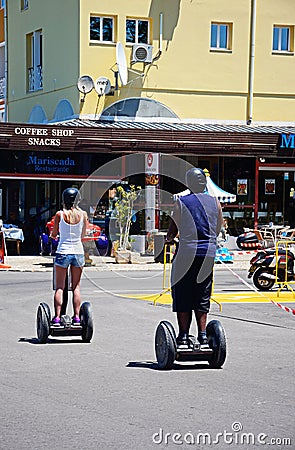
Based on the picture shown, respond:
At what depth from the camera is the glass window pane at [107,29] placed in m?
29.1

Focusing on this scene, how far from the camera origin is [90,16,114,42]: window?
1137 inches

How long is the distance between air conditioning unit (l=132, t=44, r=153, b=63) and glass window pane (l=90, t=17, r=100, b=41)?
4.69ft

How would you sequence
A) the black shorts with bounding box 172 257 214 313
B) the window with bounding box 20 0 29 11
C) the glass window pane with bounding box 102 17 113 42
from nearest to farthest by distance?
the black shorts with bounding box 172 257 214 313
the glass window pane with bounding box 102 17 113 42
the window with bounding box 20 0 29 11

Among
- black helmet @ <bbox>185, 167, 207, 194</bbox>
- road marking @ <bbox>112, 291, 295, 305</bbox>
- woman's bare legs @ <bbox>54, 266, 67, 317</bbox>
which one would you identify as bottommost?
road marking @ <bbox>112, 291, 295, 305</bbox>

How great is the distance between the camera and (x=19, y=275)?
19344mm

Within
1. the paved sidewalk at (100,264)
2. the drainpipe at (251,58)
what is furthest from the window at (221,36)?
the paved sidewalk at (100,264)

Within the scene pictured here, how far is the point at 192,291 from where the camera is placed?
27.1 feet

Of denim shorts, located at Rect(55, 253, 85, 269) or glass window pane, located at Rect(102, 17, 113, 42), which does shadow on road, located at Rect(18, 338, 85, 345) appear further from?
glass window pane, located at Rect(102, 17, 113, 42)

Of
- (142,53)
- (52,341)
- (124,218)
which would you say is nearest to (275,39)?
(142,53)

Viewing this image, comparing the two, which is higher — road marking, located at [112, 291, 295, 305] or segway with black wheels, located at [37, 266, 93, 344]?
segway with black wheels, located at [37, 266, 93, 344]

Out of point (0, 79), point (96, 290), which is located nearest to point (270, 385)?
point (96, 290)

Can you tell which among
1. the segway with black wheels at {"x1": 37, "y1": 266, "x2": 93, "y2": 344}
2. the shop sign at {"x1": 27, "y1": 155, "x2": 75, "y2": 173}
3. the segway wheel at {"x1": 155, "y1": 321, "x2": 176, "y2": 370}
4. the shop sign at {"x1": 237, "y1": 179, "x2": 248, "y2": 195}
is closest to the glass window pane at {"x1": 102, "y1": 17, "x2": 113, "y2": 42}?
the shop sign at {"x1": 27, "y1": 155, "x2": 75, "y2": 173}

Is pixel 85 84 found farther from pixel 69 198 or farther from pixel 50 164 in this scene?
pixel 69 198

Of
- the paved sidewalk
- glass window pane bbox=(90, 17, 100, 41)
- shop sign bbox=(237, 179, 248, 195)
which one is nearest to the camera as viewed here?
the paved sidewalk
